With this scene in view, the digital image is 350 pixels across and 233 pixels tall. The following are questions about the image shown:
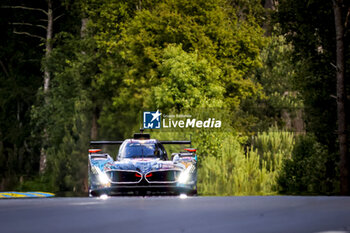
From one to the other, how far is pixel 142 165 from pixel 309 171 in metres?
11.4

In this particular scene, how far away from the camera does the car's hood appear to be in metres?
15.4

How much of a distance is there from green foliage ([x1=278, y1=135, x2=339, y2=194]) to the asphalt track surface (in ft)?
38.3

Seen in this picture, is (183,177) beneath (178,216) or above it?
above

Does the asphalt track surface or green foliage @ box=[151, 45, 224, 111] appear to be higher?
green foliage @ box=[151, 45, 224, 111]

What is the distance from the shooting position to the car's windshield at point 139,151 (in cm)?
1617

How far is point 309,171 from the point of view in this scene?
83.3 ft

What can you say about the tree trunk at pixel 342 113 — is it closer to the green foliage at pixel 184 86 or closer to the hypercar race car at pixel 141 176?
the hypercar race car at pixel 141 176

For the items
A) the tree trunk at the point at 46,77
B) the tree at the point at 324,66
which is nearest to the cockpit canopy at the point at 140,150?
the tree at the point at 324,66

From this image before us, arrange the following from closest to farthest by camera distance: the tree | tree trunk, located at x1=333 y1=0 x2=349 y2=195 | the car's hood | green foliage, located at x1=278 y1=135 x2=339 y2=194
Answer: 1. the car's hood
2. tree trunk, located at x1=333 y1=0 x2=349 y2=195
3. the tree
4. green foliage, located at x1=278 y1=135 x2=339 y2=194

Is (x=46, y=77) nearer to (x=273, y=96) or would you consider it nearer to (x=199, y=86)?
(x=273, y=96)

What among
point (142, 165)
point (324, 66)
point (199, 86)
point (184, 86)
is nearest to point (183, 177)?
point (142, 165)

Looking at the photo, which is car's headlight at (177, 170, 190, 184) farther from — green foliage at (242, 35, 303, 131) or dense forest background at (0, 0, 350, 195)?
green foliage at (242, 35, 303, 131)

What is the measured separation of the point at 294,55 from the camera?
2678 cm

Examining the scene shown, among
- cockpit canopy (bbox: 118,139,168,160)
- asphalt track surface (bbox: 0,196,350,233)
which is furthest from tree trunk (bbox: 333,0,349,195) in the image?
asphalt track surface (bbox: 0,196,350,233)
